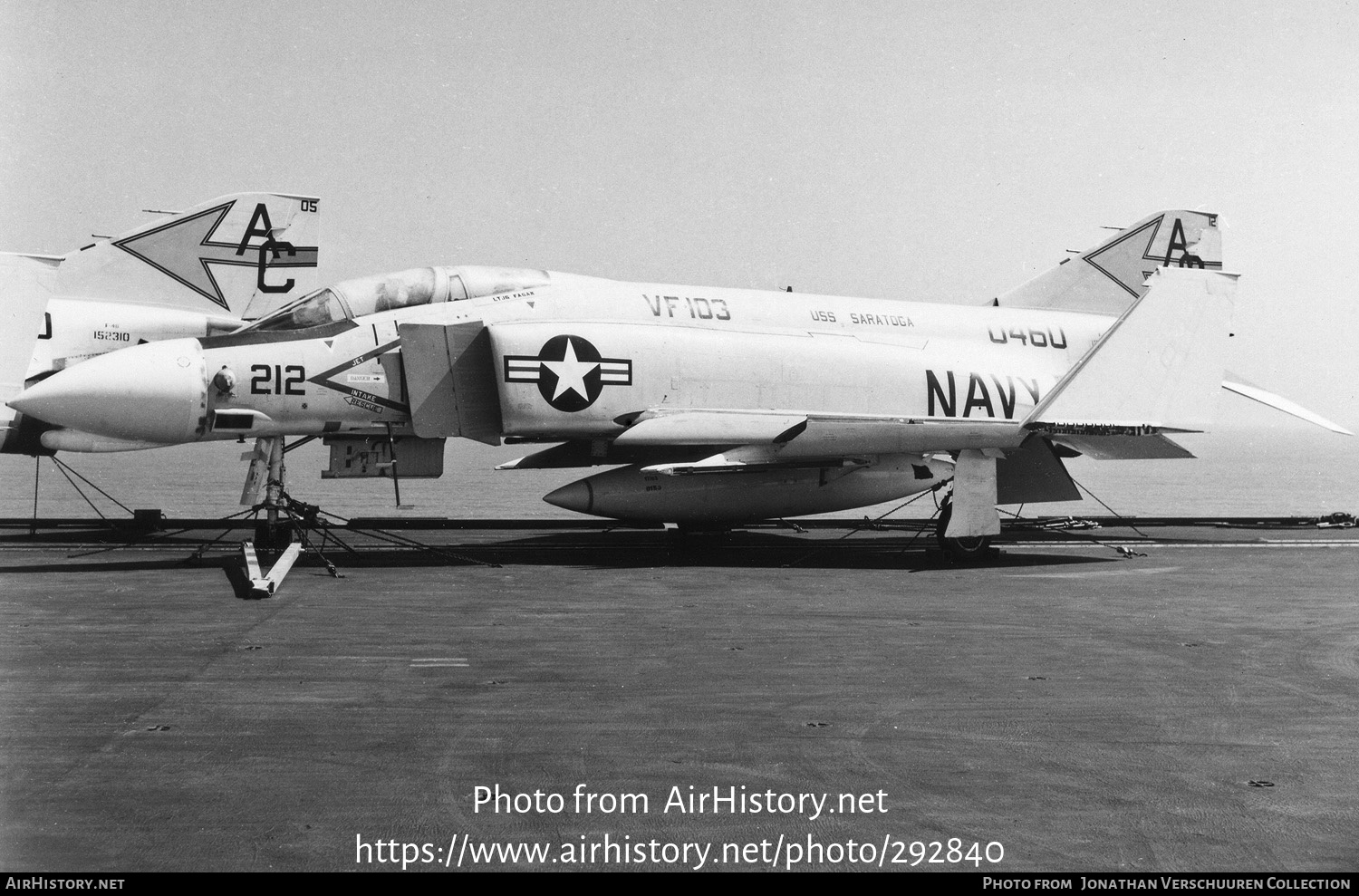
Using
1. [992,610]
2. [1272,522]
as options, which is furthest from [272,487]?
[1272,522]

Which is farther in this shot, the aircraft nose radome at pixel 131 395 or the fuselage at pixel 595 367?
the fuselage at pixel 595 367

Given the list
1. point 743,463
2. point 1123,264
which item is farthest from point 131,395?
point 1123,264

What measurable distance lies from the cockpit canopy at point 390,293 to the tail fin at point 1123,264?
969 cm

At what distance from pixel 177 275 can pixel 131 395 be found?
8.31m

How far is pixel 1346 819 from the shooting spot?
5.57 meters

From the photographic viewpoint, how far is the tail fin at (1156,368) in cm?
1608

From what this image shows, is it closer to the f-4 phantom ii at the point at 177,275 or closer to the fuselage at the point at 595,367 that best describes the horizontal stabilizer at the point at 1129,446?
the fuselage at the point at 595,367

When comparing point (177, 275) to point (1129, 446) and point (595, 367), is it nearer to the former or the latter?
point (595, 367)

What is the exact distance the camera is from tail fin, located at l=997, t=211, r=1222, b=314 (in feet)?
68.7

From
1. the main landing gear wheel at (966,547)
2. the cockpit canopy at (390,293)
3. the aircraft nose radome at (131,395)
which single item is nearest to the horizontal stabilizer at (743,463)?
the main landing gear wheel at (966,547)

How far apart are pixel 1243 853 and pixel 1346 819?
0.82 metres

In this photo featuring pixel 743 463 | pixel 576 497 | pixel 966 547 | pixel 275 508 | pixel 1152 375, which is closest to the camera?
pixel 275 508

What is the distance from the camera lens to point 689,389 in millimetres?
15938

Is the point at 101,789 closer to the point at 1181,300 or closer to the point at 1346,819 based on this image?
the point at 1346,819
